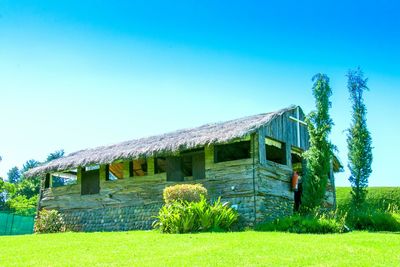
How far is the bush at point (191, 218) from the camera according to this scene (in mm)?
14734

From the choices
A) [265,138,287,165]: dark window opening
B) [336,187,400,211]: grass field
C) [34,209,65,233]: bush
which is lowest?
[34,209,65,233]: bush

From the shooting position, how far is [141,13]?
44.4 ft

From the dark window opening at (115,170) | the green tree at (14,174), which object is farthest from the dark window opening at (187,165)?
the green tree at (14,174)

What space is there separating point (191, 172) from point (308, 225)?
7058mm

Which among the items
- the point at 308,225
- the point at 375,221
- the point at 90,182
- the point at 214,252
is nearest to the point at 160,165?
the point at 90,182

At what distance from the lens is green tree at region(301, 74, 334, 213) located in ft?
60.9

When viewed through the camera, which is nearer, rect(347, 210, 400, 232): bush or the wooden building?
rect(347, 210, 400, 232): bush

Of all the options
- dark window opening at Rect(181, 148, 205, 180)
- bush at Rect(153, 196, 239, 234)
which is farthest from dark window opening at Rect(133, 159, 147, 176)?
bush at Rect(153, 196, 239, 234)

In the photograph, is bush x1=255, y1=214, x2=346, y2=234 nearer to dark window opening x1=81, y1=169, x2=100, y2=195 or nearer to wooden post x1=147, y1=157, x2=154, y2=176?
wooden post x1=147, y1=157, x2=154, y2=176

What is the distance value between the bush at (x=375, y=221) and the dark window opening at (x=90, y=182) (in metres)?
11.4

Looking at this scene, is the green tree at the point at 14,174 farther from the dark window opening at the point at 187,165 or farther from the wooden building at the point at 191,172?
the dark window opening at the point at 187,165

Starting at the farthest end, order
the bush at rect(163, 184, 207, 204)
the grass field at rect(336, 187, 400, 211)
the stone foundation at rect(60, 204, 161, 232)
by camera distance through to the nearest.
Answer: the grass field at rect(336, 187, 400, 211), the stone foundation at rect(60, 204, 161, 232), the bush at rect(163, 184, 207, 204)

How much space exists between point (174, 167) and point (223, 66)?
629 centimetres

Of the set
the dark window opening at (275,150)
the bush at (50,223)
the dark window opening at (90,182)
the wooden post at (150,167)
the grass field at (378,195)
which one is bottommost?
the bush at (50,223)
